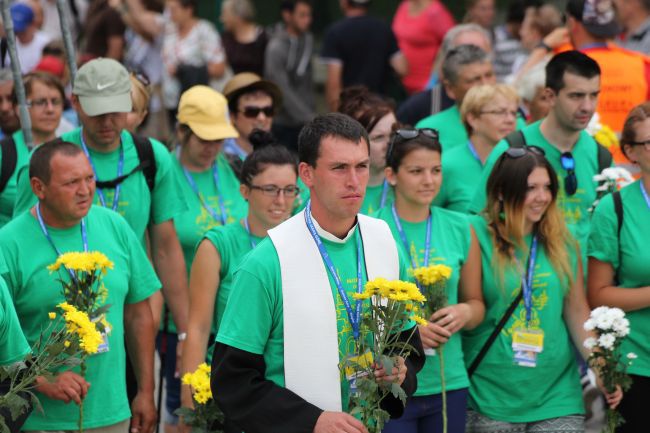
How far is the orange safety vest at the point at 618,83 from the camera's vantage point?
8289mm

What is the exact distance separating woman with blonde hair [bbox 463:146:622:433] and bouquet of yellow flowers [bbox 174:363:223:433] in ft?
4.80

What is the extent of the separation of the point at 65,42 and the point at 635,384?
3.87 metres

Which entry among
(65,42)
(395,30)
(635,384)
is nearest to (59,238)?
(65,42)

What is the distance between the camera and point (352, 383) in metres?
4.28

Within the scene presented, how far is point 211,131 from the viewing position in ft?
23.7

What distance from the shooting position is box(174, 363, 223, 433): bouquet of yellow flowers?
537 centimetres

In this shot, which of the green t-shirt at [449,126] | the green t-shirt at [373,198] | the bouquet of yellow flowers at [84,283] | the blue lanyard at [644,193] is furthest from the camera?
the green t-shirt at [449,126]

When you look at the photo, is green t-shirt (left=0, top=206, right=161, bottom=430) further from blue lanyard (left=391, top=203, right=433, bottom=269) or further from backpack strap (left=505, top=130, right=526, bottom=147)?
backpack strap (left=505, top=130, right=526, bottom=147)

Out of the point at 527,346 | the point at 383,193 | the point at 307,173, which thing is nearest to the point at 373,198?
the point at 383,193

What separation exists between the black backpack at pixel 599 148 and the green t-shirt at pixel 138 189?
1994mm

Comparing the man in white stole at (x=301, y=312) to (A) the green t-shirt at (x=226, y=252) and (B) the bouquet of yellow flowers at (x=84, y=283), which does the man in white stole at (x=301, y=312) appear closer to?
(B) the bouquet of yellow flowers at (x=84, y=283)

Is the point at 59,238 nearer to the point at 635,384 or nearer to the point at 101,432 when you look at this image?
the point at 101,432

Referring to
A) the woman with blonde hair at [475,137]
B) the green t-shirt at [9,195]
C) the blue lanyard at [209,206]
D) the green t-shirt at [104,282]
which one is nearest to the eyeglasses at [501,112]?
the woman with blonde hair at [475,137]

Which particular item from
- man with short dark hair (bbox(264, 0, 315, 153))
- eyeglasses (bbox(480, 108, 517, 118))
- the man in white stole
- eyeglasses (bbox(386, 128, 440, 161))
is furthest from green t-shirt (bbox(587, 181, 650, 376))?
man with short dark hair (bbox(264, 0, 315, 153))
